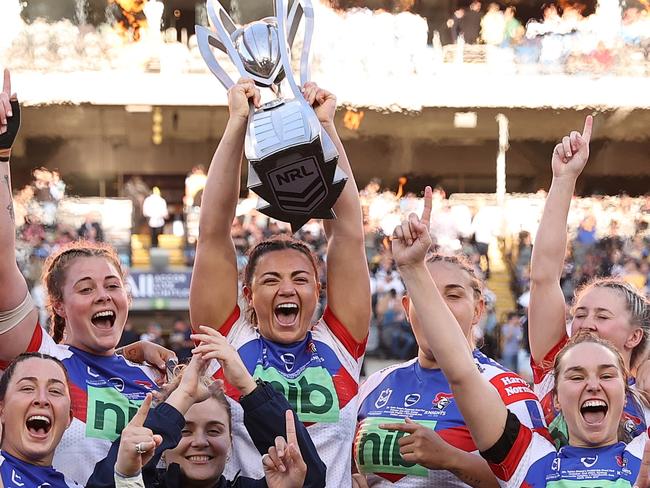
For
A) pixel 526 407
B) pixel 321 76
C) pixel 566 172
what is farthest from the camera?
pixel 321 76

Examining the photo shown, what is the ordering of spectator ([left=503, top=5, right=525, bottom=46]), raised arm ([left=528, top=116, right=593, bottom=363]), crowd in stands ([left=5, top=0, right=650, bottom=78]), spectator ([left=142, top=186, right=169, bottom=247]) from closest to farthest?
raised arm ([left=528, top=116, right=593, bottom=363]) → spectator ([left=142, top=186, right=169, bottom=247]) → crowd in stands ([left=5, top=0, right=650, bottom=78]) → spectator ([left=503, top=5, right=525, bottom=46])

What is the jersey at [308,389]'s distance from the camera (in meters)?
3.01

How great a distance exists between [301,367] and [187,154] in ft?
53.7

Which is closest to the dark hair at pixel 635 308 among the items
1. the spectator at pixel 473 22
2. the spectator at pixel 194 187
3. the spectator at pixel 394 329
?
the spectator at pixel 394 329

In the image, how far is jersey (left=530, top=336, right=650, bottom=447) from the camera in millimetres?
2896

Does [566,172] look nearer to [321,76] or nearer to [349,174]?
[349,174]

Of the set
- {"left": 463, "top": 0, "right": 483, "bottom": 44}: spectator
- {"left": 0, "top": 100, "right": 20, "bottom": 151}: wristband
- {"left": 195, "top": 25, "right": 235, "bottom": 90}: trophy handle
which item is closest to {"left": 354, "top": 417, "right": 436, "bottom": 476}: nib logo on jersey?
{"left": 195, "top": 25, "right": 235, "bottom": 90}: trophy handle

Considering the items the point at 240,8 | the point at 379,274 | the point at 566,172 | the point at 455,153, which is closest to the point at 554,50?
the point at 455,153

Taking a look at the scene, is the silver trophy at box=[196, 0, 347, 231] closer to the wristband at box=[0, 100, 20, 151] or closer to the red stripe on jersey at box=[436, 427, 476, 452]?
the wristband at box=[0, 100, 20, 151]

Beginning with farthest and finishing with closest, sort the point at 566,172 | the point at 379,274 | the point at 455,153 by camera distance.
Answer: the point at 455,153
the point at 379,274
the point at 566,172

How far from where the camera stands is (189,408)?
283 centimetres

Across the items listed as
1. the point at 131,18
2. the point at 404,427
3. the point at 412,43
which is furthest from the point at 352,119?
the point at 404,427

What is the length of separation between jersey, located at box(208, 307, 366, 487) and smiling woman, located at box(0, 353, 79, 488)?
0.45 m

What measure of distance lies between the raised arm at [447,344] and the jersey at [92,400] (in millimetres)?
777
